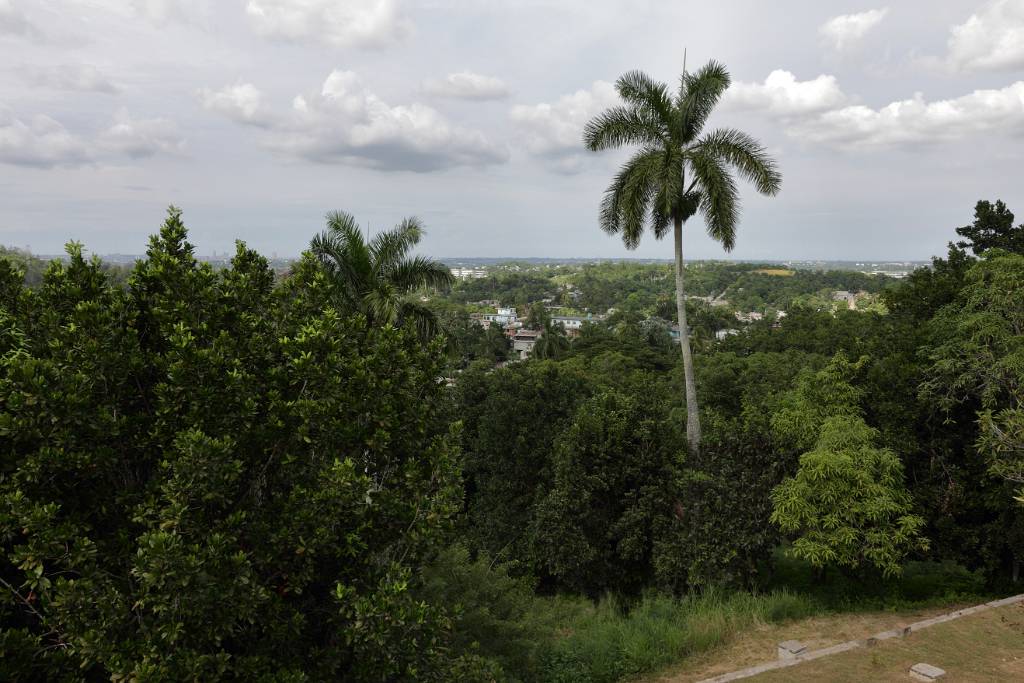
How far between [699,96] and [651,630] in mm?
11936

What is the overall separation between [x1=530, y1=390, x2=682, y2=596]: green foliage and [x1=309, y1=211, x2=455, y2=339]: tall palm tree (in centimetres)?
441

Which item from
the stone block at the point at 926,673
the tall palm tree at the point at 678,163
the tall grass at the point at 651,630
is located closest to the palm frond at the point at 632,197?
the tall palm tree at the point at 678,163

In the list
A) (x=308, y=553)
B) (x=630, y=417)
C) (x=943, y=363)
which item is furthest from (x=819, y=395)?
(x=308, y=553)

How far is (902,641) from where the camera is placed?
1023cm

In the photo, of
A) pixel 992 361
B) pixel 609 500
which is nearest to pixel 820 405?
pixel 992 361

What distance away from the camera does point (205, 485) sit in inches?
188

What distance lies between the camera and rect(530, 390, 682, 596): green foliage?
13.8 m

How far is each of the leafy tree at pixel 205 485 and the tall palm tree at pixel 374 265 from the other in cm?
677

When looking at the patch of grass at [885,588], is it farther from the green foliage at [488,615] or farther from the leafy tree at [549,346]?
the leafy tree at [549,346]

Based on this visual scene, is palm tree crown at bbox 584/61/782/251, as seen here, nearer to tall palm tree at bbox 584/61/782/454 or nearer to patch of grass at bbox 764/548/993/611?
tall palm tree at bbox 584/61/782/454

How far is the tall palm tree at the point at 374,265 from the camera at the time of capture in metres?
13.5

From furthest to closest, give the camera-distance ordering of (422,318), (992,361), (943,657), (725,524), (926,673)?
(422,318) → (725,524) → (992,361) → (943,657) → (926,673)

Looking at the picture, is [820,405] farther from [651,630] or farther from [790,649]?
[651,630]

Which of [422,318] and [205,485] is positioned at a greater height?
[422,318]
